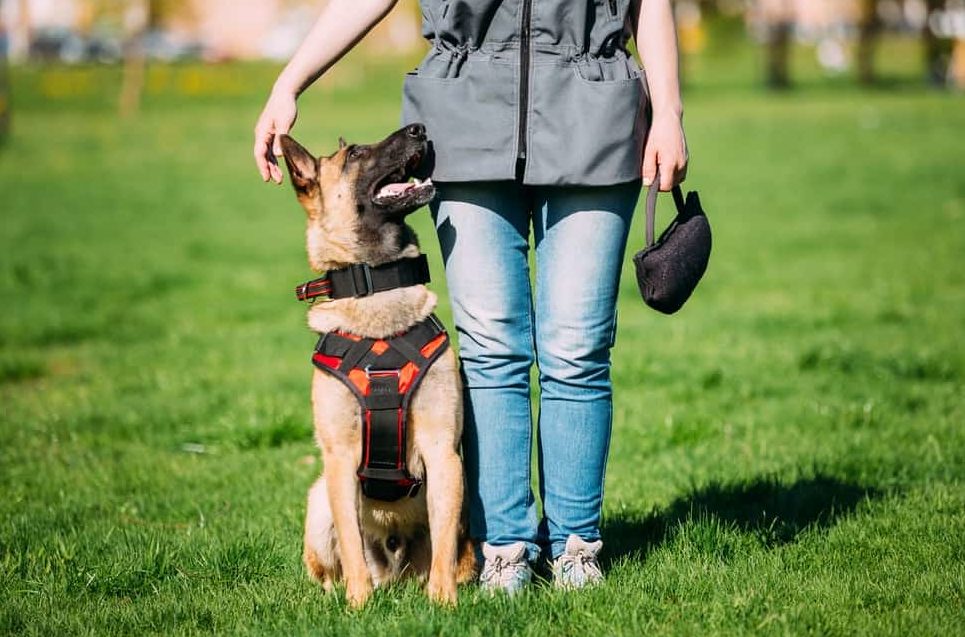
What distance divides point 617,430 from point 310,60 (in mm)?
3228

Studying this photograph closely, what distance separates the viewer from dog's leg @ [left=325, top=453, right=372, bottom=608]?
4.05 meters

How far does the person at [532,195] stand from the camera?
153 inches

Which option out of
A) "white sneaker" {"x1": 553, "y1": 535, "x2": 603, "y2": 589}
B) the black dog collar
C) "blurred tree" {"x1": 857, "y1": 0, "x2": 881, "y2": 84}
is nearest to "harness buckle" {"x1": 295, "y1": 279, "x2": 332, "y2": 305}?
the black dog collar

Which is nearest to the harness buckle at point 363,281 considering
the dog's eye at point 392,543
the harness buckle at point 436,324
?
the harness buckle at point 436,324

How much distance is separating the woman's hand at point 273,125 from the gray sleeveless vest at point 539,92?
0.50 m

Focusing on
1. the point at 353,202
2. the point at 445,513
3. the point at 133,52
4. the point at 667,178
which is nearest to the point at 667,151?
the point at 667,178

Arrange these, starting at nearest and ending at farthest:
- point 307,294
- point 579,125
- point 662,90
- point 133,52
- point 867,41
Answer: point 579,125 < point 662,90 < point 307,294 < point 133,52 < point 867,41

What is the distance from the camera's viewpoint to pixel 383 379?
4004 mm

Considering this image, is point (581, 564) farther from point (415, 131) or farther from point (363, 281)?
point (415, 131)

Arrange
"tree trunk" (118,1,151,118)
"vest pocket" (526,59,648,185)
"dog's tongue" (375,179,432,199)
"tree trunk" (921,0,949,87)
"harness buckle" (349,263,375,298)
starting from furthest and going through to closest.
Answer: "tree trunk" (921,0,949,87) → "tree trunk" (118,1,151,118) → "harness buckle" (349,263,375,298) → "dog's tongue" (375,179,432,199) → "vest pocket" (526,59,648,185)

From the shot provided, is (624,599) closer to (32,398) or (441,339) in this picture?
(441,339)

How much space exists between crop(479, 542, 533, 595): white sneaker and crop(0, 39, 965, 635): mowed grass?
0.30 ft

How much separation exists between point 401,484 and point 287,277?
8.45m

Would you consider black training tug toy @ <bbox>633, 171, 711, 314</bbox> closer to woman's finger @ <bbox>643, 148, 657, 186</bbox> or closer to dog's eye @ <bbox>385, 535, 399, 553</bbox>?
woman's finger @ <bbox>643, 148, 657, 186</bbox>
